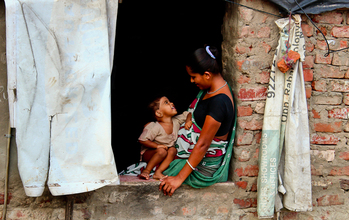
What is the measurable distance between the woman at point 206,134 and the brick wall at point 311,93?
4.8 inches

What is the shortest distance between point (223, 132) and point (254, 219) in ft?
2.80

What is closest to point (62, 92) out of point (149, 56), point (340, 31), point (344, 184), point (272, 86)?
point (272, 86)

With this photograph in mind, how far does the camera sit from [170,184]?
246 centimetres

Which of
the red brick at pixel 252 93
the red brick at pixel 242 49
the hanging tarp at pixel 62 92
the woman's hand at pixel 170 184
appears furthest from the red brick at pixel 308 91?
the hanging tarp at pixel 62 92

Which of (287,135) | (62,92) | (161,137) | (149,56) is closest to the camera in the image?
(62,92)

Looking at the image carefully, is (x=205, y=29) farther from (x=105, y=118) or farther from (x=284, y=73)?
(x=105, y=118)

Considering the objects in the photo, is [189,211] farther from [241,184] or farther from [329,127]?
[329,127]

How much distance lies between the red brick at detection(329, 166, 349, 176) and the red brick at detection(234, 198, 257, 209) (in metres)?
0.74

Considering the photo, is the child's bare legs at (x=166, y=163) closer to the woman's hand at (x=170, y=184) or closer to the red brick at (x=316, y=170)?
the woman's hand at (x=170, y=184)

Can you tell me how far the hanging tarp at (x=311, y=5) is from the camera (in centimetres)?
241

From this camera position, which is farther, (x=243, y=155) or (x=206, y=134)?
(x=243, y=155)

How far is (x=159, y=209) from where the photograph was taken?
254 centimetres

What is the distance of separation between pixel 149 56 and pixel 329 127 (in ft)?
7.47

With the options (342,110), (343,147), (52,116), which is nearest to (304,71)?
(342,110)
